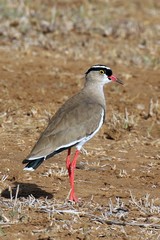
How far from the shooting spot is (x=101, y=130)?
368 inches

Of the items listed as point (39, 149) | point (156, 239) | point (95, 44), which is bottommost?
point (156, 239)

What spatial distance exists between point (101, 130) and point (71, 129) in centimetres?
231

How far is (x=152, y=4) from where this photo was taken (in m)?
15.9

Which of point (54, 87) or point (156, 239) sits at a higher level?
point (54, 87)

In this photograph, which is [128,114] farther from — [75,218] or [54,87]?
[75,218]

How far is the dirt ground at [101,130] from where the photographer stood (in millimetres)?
6191

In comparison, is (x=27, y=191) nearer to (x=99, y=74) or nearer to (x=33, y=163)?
(x=33, y=163)

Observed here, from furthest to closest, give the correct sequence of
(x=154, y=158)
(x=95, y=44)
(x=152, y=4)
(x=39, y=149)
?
(x=152, y=4)
(x=95, y=44)
(x=154, y=158)
(x=39, y=149)

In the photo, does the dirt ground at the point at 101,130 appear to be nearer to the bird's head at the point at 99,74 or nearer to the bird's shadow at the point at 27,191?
the bird's shadow at the point at 27,191

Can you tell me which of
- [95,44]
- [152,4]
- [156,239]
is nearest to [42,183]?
[156,239]

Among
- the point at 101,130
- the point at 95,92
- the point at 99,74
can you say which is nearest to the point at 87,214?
the point at 95,92

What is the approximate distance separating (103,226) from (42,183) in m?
1.40

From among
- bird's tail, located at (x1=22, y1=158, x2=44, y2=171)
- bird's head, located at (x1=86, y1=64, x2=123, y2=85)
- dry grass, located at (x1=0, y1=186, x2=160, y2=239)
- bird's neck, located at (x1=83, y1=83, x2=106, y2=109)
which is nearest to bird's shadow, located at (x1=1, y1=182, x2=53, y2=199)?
dry grass, located at (x1=0, y1=186, x2=160, y2=239)

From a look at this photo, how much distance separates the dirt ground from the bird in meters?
0.31
